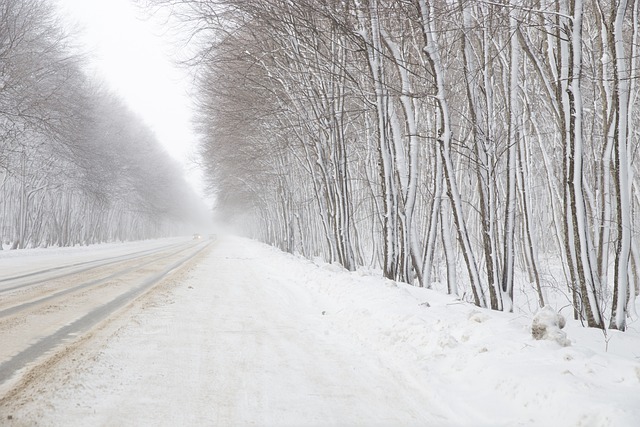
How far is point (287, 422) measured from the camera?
2.53 meters

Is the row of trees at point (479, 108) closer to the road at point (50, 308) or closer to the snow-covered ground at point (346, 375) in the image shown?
the snow-covered ground at point (346, 375)

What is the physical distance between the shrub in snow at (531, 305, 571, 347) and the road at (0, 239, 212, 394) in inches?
163

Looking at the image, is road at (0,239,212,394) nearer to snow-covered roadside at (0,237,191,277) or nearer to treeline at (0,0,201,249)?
snow-covered roadside at (0,237,191,277)

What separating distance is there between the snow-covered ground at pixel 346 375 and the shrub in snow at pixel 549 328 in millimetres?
72

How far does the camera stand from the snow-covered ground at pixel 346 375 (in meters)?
2.54

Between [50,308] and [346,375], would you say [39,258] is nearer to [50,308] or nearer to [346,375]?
[50,308]

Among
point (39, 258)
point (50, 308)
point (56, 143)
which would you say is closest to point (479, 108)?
point (50, 308)

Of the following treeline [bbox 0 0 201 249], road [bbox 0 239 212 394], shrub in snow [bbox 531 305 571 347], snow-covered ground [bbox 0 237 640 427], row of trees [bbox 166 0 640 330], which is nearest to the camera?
snow-covered ground [bbox 0 237 640 427]

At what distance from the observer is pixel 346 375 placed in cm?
344

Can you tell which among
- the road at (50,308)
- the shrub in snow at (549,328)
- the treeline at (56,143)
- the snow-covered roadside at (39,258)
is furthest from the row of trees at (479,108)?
the snow-covered roadside at (39,258)

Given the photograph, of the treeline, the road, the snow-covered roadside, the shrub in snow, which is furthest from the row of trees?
the snow-covered roadside

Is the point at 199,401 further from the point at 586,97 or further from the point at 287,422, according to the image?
the point at 586,97

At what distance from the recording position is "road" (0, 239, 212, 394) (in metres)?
3.70

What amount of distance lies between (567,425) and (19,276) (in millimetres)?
12043
